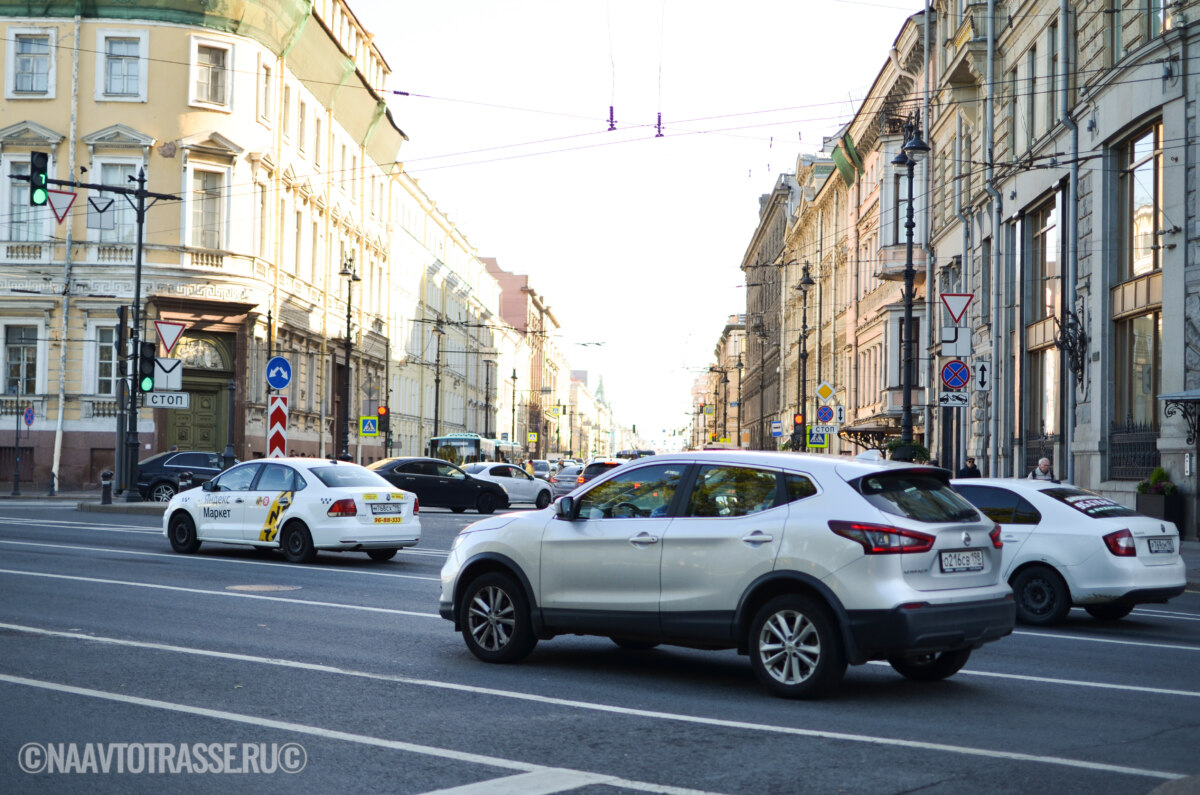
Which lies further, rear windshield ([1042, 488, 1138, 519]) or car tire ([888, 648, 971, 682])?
rear windshield ([1042, 488, 1138, 519])

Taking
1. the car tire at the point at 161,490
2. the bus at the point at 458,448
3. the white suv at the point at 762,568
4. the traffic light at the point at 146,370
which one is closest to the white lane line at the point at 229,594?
the white suv at the point at 762,568

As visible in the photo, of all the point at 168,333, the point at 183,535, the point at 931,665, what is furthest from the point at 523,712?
the point at 168,333

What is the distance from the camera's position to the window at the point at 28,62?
44281mm

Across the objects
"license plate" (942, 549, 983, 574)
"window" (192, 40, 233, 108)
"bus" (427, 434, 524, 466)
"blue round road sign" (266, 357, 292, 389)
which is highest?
"window" (192, 40, 233, 108)

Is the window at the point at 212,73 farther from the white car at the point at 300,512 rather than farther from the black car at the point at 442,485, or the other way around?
the white car at the point at 300,512

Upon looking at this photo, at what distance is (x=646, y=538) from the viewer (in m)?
9.48

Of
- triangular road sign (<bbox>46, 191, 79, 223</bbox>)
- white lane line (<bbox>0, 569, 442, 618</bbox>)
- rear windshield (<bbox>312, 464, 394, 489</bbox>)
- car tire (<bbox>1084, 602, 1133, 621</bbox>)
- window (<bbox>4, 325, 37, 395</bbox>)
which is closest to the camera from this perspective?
white lane line (<bbox>0, 569, 442, 618</bbox>)

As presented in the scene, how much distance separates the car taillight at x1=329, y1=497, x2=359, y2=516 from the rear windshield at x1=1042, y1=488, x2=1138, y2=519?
31.2ft

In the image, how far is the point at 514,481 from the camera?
41.3 meters

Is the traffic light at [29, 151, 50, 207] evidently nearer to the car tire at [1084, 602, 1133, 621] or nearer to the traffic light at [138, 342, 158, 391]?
the traffic light at [138, 342, 158, 391]

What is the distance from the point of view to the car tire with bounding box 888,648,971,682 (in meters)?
9.59

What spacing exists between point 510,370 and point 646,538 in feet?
393

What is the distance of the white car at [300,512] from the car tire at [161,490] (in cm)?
1530

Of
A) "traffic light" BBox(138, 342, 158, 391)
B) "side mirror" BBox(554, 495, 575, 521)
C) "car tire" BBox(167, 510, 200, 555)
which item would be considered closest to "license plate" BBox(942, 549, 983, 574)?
"side mirror" BBox(554, 495, 575, 521)
